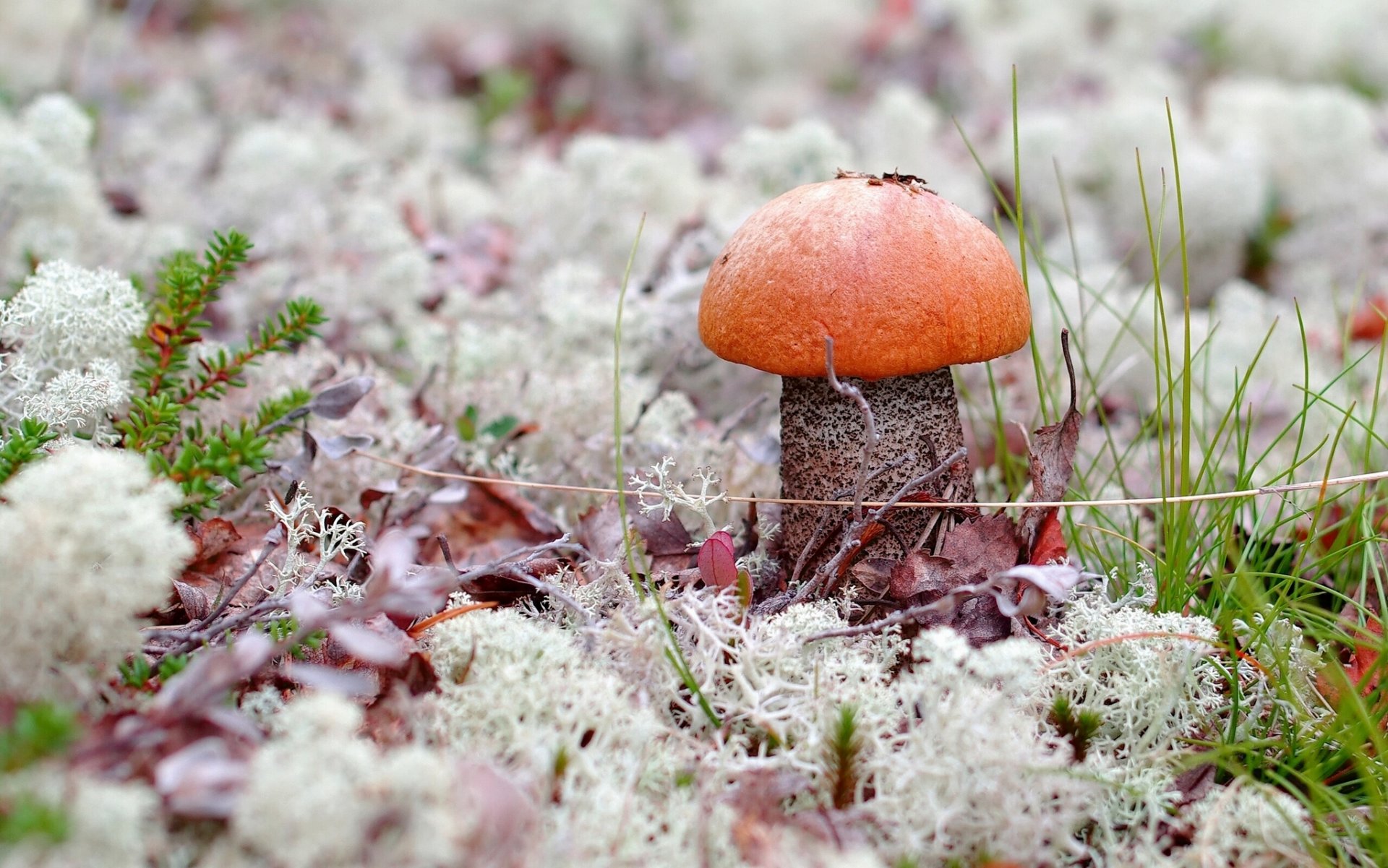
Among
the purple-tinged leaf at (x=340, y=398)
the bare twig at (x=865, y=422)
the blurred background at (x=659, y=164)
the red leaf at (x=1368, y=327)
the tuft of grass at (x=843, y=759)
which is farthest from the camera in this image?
the red leaf at (x=1368, y=327)

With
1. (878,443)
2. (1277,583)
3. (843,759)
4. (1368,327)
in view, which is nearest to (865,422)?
(878,443)

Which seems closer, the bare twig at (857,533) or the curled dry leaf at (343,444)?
the bare twig at (857,533)

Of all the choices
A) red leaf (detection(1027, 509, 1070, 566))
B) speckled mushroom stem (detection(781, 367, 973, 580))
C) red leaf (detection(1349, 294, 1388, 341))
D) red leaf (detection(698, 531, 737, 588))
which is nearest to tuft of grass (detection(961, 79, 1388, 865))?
red leaf (detection(1027, 509, 1070, 566))

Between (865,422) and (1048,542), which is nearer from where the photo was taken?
(865,422)

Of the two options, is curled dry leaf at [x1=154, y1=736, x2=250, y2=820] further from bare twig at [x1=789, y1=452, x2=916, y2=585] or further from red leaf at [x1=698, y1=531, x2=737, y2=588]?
bare twig at [x1=789, y1=452, x2=916, y2=585]

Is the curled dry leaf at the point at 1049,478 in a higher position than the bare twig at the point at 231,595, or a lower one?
higher

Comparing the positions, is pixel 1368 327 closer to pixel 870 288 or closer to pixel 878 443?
pixel 878 443

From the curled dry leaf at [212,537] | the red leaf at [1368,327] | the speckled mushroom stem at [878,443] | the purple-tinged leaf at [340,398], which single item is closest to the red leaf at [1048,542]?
the speckled mushroom stem at [878,443]

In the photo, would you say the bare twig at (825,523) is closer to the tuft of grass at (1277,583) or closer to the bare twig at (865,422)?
the bare twig at (865,422)

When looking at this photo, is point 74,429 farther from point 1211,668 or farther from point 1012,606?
point 1211,668
